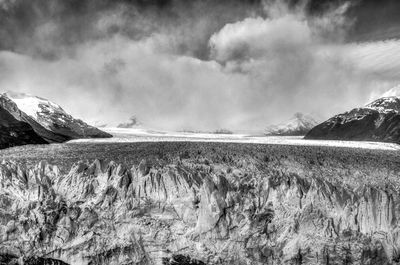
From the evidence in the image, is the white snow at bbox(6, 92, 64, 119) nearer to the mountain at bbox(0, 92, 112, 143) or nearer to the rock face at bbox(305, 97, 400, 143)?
the mountain at bbox(0, 92, 112, 143)

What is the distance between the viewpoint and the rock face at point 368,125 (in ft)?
170

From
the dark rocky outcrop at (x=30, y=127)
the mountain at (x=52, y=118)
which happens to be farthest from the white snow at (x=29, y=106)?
the dark rocky outcrop at (x=30, y=127)

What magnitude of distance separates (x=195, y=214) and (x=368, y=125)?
155 feet

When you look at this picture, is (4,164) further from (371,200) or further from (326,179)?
(371,200)

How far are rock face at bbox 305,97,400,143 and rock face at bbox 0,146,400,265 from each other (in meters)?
31.7

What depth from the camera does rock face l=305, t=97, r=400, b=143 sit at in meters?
51.8

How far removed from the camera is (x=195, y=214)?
19.0 m

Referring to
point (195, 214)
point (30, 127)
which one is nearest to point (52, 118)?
point (30, 127)

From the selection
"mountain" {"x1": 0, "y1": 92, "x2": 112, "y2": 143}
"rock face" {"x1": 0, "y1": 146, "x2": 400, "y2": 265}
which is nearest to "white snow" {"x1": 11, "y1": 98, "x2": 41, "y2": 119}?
"mountain" {"x1": 0, "y1": 92, "x2": 112, "y2": 143}

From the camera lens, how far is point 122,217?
→ 19.1 metres

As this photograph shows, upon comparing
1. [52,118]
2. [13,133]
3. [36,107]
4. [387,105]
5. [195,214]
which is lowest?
[195,214]

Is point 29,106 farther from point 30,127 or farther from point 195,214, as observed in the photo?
point 195,214

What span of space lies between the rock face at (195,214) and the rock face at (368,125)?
31.7 metres

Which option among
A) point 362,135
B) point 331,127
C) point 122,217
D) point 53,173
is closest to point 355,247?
point 122,217
